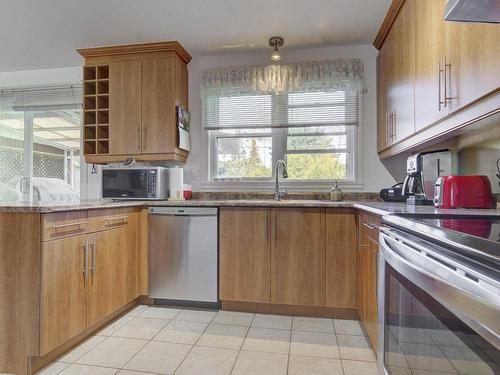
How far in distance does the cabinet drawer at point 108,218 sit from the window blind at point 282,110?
126 cm

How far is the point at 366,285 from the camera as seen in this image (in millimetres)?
2006

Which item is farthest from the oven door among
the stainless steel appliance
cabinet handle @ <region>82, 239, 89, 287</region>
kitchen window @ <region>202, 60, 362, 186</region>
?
the stainless steel appliance

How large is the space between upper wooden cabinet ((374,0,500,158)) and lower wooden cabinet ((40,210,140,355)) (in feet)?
7.07

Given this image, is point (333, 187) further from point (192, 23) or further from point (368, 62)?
point (192, 23)

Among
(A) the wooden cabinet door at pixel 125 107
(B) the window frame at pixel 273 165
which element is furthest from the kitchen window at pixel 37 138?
(B) the window frame at pixel 273 165

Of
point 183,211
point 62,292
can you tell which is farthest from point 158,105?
point 62,292

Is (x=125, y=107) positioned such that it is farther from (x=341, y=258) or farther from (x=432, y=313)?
(x=432, y=313)

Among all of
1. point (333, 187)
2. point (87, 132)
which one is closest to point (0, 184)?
point (87, 132)

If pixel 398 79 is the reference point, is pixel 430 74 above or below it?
below

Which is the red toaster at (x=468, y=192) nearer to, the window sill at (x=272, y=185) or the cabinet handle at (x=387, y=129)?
the cabinet handle at (x=387, y=129)

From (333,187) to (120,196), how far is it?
199cm

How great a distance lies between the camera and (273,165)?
3158 millimetres

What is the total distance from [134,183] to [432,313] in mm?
2539

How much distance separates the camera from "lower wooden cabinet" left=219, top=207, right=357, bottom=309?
237 cm
